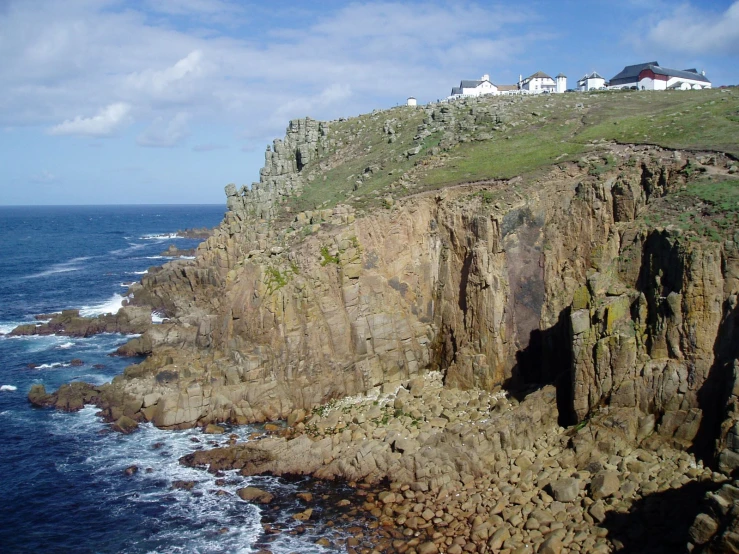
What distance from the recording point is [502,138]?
53000mm

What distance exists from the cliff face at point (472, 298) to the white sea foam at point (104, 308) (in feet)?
84.3

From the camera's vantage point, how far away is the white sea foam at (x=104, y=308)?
69.3m

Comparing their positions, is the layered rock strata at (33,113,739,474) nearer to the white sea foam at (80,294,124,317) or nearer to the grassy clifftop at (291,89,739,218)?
the grassy clifftop at (291,89,739,218)

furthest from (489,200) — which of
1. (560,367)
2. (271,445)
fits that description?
(271,445)


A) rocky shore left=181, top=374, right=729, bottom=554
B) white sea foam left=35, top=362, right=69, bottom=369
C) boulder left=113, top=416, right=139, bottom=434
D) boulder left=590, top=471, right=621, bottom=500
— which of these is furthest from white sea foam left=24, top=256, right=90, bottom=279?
boulder left=590, top=471, right=621, bottom=500

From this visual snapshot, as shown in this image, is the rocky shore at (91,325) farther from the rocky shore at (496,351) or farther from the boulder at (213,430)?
the boulder at (213,430)

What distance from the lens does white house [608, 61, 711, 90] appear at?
70062mm

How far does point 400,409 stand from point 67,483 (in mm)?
17686

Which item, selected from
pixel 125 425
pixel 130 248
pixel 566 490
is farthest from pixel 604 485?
pixel 130 248

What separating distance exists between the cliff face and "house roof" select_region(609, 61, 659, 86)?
113 feet

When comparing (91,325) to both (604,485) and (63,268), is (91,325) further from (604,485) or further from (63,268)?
(604,485)

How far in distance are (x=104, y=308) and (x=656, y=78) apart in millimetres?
64282

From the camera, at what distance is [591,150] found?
43.2 meters

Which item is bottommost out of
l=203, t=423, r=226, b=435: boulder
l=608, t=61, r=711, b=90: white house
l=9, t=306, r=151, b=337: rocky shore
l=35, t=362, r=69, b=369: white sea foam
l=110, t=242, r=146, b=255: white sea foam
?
l=203, t=423, r=226, b=435: boulder
